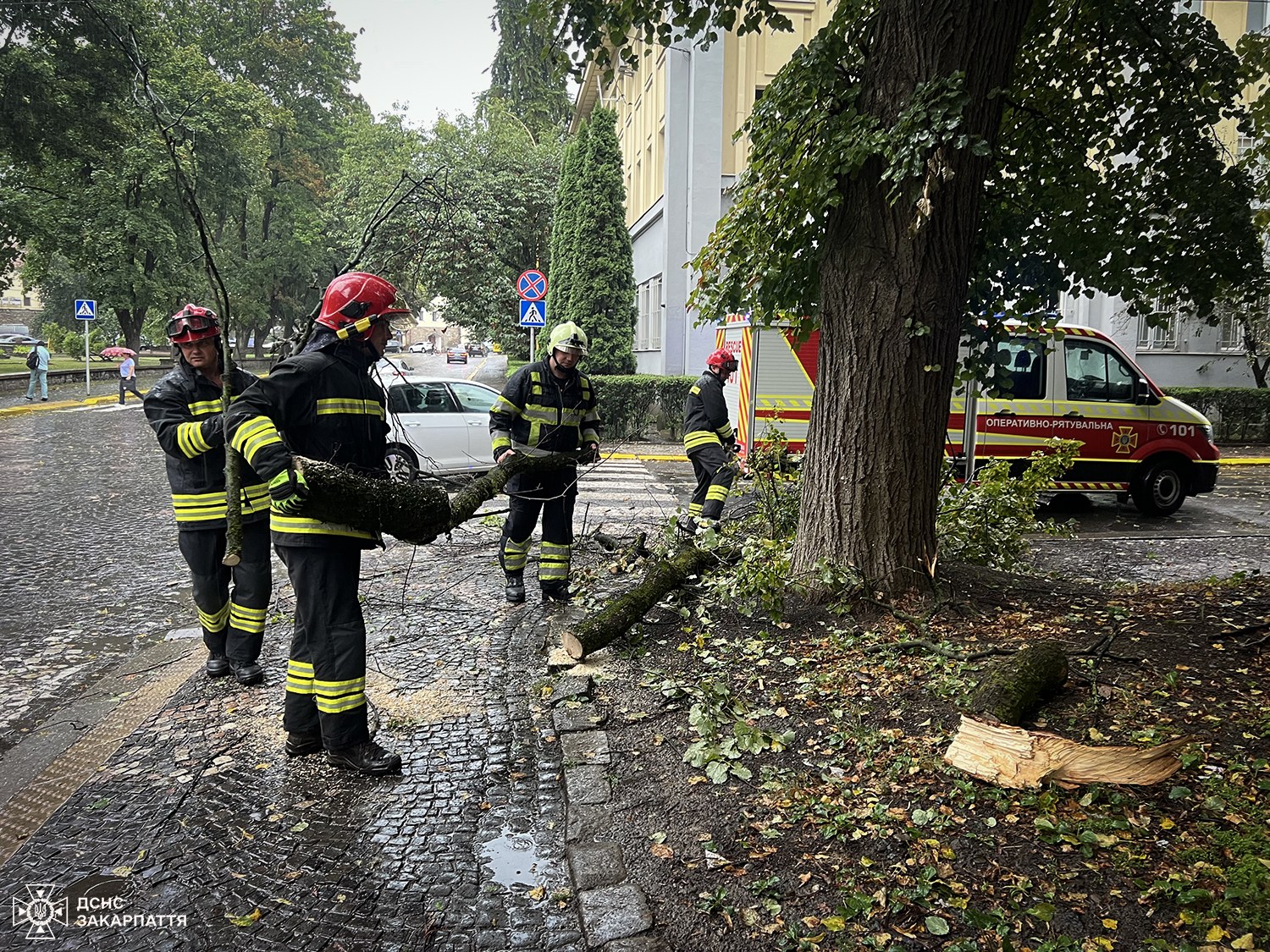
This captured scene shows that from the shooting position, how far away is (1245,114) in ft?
17.9

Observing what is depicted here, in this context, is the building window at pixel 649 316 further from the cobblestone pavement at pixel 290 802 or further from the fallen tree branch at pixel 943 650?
the fallen tree branch at pixel 943 650

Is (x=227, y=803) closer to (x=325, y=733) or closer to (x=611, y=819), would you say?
(x=325, y=733)

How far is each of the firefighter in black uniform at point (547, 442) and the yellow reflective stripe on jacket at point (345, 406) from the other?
2.23 metres

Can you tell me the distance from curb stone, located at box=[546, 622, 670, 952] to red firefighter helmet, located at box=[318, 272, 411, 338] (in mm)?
2124

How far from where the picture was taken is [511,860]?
3260 mm

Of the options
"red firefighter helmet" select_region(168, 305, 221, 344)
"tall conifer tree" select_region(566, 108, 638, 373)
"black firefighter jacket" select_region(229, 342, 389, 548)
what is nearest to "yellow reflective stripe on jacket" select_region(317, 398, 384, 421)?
"black firefighter jacket" select_region(229, 342, 389, 548)

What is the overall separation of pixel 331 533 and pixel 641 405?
14.6 metres

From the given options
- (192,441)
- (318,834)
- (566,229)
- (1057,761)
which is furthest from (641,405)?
(1057,761)

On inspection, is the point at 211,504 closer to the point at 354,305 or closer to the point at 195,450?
the point at 195,450

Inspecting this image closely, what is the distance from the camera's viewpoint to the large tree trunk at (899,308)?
178 inches

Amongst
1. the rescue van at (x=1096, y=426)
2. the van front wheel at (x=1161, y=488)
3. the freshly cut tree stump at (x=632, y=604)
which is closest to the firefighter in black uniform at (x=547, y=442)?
the freshly cut tree stump at (x=632, y=604)

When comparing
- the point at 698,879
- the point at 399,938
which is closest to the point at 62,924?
the point at 399,938

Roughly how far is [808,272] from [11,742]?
5.05 meters

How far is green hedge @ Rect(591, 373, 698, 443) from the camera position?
17938 mm
